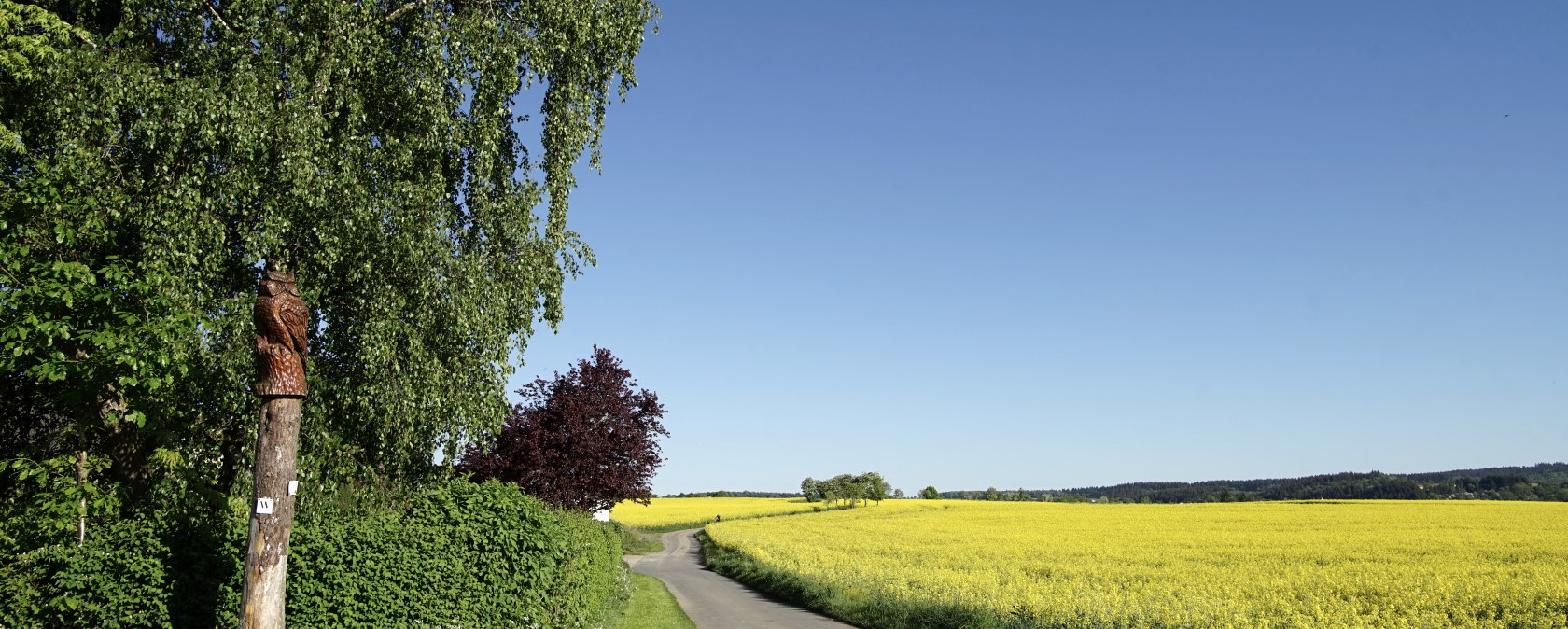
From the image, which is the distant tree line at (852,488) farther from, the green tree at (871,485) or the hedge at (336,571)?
the hedge at (336,571)

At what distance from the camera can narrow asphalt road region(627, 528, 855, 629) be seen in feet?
66.5

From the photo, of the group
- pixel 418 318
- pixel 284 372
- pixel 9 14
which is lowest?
pixel 284 372

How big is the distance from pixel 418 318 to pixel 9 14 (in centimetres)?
566

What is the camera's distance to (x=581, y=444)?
1244 inches

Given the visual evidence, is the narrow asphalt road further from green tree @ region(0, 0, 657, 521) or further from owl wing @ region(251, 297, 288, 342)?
owl wing @ region(251, 297, 288, 342)

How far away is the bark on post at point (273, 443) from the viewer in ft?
31.1

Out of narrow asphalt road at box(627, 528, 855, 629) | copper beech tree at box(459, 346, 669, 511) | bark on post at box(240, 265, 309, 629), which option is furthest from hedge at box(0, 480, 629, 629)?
copper beech tree at box(459, 346, 669, 511)

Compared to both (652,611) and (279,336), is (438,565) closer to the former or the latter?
(279,336)

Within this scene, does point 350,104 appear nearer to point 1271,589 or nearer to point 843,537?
point 1271,589

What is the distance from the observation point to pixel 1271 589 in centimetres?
2230

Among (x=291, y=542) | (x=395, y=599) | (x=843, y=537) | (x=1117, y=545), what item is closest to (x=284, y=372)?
(x=291, y=542)

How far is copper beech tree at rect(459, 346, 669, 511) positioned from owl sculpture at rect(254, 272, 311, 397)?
2075 centimetres

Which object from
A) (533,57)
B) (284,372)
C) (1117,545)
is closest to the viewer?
(284,372)

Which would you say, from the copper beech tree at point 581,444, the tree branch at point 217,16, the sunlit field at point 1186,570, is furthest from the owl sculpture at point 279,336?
the copper beech tree at point 581,444
